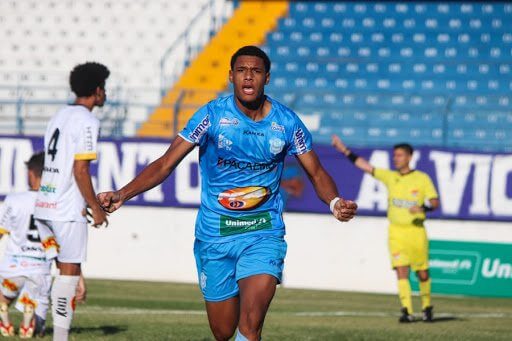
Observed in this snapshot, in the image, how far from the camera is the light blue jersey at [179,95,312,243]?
749 centimetres

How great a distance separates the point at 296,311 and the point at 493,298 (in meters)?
5.27

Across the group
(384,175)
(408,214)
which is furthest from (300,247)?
(408,214)

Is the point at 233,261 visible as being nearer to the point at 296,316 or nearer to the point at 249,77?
the point at 249,77

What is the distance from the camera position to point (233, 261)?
7.58 m

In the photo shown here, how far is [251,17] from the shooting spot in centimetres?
2958

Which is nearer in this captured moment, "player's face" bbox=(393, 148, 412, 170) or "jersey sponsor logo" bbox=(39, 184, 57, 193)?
"jersey sponsor logo" bbox=(39, 184, 57, 193)

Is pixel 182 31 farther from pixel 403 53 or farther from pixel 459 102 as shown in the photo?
pixel 459 102

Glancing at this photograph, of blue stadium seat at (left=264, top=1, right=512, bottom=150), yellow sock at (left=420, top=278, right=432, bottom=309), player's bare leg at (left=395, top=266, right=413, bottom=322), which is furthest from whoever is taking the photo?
blue stadium seat at (left=264, top=1, right=512, bottom=150)

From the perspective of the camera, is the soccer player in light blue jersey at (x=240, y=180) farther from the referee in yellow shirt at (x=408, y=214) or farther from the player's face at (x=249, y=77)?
the referee in yellow shirt at (x=408, y=214)

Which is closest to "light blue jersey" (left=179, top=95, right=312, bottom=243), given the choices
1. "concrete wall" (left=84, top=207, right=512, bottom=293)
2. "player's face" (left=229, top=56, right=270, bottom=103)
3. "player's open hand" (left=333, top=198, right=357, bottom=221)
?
"player's face" (left=229, top=56, right=270, bottom=103)

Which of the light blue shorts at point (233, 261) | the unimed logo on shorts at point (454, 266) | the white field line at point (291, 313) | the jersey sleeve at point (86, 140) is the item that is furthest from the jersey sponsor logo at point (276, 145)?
the unimed logo on shorts at point (454, 266)

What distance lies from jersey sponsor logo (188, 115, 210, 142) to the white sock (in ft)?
7.11

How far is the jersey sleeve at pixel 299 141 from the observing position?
25.1ft

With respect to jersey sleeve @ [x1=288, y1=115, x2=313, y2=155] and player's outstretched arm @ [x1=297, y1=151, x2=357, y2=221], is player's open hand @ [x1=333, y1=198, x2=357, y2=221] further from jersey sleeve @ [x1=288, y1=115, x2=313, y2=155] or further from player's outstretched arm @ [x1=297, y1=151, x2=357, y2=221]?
jersey sleeve @ [x1=288, y1=115, x2=313, y2=155]
